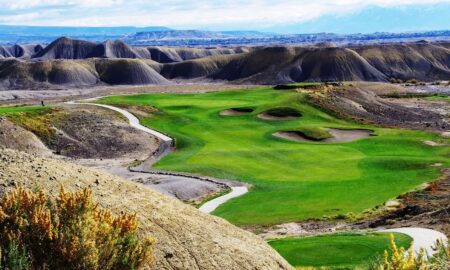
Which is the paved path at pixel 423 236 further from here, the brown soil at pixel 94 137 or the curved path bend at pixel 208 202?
the brown soil at pixel 94 137

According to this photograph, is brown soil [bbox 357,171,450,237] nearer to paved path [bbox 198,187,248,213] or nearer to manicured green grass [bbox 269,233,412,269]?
manicured green grass [bbox 269,233,412,269]

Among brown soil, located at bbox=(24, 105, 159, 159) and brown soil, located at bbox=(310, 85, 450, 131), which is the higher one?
brown soil, located at bbox=(310, 85, 450, 131)

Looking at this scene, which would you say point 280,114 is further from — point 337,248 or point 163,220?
point 163,220

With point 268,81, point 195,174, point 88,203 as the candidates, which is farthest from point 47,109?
point 268,81

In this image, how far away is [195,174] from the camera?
155 ft

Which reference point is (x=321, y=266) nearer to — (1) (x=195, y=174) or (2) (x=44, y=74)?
(1) (x=195, y=174)

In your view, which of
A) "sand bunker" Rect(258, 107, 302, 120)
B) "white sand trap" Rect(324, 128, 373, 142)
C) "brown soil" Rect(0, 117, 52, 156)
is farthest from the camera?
"sand bunker" Rect(258, 107, 302, 120)

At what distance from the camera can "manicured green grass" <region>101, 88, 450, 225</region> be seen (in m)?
38.0

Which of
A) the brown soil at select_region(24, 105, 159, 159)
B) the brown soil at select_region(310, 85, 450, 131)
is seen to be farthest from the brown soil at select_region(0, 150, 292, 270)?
the brown soil at select_region(310, 85, 450, 131)

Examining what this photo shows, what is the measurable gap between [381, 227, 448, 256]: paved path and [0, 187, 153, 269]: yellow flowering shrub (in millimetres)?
15557

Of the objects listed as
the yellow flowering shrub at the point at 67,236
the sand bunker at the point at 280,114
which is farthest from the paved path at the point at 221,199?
the sand bunker at the point at 280,114

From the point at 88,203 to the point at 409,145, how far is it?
52880 mm

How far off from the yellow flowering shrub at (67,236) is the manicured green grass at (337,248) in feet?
38.2

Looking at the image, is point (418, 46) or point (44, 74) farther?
point (418, 46)
